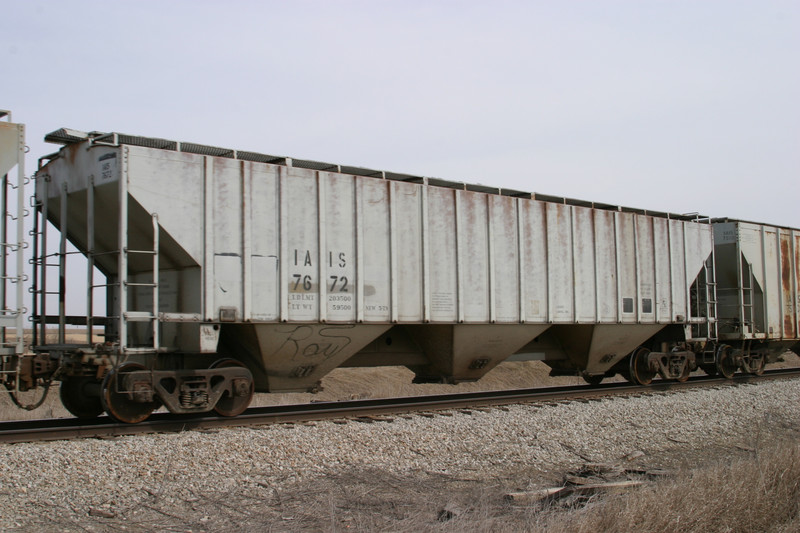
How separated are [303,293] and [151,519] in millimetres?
5185

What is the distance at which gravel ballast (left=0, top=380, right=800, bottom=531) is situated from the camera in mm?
6094

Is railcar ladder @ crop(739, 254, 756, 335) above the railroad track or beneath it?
above

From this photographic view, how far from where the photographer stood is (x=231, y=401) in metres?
10.3

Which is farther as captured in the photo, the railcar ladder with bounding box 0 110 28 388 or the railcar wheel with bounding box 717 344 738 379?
the railcar wheel with bounding box 717 344 738 379

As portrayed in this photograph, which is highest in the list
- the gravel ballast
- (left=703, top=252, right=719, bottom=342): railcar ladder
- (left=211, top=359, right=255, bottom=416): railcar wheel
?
(left=703, top=252, right=719, bottom=342): railcar ladder

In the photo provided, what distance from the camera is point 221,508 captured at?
6.10 metres

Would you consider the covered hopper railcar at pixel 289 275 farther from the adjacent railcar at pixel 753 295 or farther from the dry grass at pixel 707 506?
the dry grass at pixel 707 506

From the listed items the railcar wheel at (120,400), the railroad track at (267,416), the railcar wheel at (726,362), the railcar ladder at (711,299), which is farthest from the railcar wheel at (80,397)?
the railcar wheel at (726,362)

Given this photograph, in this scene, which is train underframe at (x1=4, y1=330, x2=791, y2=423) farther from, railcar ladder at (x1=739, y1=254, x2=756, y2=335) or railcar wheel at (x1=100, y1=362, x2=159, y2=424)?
railcar ladder at (x1=739, y1=254, x2=756, y2=335)

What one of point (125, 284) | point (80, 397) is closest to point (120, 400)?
point (80, 397)

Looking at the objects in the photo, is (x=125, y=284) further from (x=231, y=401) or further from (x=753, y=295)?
(x=753, y=295)

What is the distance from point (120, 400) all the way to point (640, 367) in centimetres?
1148

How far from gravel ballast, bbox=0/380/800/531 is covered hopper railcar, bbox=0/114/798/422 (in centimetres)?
147

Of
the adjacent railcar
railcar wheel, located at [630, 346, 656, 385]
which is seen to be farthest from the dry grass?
the adjacent railcar
